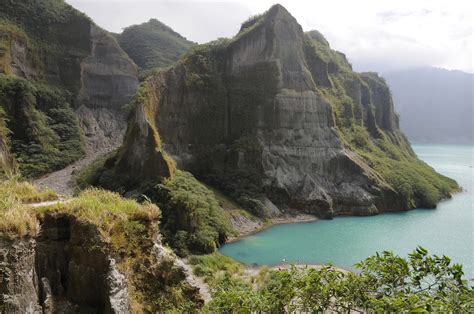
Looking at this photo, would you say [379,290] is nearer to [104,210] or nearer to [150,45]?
[104,210]

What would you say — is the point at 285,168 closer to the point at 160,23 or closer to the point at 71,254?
the point at 71,254

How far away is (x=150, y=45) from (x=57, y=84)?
33062 millimetres

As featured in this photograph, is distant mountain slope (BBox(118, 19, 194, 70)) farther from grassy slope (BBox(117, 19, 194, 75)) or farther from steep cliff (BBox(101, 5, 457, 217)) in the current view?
steep cliff (BBox(101, 5, 457, 217))

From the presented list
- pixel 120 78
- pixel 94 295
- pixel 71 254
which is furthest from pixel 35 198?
pixel 120 78

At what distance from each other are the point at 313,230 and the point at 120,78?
1602 inches

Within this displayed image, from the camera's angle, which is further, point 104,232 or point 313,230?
point 313,230

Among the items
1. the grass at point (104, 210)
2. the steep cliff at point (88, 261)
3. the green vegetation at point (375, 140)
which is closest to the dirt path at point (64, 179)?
the grass at point (104, 210)

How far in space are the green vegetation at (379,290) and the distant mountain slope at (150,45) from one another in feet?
240

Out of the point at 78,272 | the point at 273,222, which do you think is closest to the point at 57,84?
the point at 273,222

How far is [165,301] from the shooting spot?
31.0 ft

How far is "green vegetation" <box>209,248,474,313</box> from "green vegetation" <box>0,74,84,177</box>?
129ft

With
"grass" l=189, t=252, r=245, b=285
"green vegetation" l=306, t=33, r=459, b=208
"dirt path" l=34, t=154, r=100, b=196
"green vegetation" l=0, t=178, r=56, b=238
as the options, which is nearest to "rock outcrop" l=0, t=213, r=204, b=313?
"green vegetation" l=0, t=178, r=56, b=238

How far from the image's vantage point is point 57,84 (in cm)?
5538

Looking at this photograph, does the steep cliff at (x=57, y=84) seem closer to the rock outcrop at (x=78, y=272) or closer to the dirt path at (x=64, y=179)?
the dirt path at (x=64, y=179)
